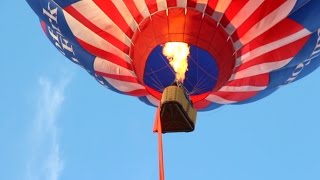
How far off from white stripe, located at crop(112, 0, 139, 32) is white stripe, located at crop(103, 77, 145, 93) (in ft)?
3.61

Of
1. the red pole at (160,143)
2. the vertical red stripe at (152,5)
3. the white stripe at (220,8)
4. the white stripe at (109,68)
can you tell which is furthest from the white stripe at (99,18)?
the red pole at (160,143)

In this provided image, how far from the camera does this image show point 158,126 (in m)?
5.91

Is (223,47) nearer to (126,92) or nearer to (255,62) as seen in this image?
Answer: (255,62)

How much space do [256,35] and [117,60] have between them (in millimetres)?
1606

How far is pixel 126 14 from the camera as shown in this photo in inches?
274

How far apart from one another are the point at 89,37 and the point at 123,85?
960 millimetres

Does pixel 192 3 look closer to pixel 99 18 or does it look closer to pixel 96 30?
pixel 99 18

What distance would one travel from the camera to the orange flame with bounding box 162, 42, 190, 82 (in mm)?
6730

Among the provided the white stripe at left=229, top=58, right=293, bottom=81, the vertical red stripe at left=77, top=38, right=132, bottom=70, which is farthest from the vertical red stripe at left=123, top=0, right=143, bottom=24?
the white stripe at left=229, top=58, right=293, bottom=81

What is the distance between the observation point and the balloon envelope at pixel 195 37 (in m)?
6.73

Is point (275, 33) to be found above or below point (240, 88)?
above

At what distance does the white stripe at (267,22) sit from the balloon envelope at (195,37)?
10 mm

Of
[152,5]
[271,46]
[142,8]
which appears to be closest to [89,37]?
[142,8]

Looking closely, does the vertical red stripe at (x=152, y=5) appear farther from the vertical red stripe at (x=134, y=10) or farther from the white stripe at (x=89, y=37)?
the white stripe at (x=89, y=37)
